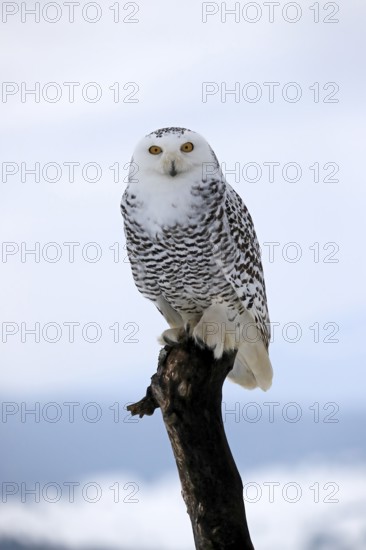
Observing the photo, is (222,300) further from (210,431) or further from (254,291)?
(210,431)

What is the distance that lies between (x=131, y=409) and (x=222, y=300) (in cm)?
52

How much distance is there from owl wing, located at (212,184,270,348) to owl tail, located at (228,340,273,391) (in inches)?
3.7

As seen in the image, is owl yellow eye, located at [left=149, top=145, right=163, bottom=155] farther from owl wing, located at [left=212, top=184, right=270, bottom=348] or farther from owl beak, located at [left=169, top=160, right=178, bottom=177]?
owl wing, located at [left=212, top=184, right=270, bottom=348]

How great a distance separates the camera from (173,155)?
278cm

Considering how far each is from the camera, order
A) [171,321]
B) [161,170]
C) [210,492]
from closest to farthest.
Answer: [161,170] < [210,492] < [171,321]

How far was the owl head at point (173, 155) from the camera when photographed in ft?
9.11

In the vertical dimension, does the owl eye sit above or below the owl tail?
above

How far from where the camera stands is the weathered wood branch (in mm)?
3025

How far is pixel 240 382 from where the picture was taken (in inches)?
136

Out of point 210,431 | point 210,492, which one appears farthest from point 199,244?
point 210,492

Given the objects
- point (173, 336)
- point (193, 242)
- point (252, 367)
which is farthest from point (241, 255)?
point (252, 367)

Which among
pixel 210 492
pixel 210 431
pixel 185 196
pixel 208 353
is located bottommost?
pixel 210 492

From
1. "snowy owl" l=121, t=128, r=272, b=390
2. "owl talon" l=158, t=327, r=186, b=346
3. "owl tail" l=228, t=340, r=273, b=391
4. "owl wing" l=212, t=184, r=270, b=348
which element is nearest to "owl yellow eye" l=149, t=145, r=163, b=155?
"snowy owl" l=121, t=128, r=272, b=390

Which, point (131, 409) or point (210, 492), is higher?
point (131, 409)
